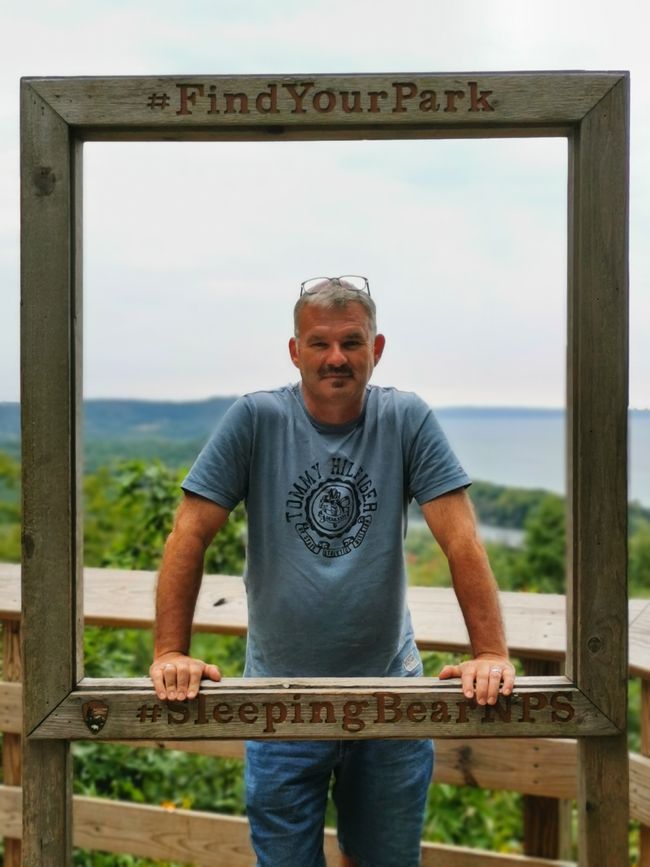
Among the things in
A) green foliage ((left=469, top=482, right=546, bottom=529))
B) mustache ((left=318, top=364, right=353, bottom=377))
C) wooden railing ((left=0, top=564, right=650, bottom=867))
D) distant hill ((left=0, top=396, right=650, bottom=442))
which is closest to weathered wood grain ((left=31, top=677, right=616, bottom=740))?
wooden railing ((left=0, top=564, right=650, bottom=867))

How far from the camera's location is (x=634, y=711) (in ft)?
18.8

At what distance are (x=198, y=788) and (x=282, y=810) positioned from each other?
188 cm

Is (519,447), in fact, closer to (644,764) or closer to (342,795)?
(644,764)

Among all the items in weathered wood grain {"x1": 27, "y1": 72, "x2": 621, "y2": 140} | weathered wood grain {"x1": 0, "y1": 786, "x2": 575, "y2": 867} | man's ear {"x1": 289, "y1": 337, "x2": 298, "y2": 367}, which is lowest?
weathered wood grain {"x1": 0, "y1": 786, "x2": 575, "y2": 867}

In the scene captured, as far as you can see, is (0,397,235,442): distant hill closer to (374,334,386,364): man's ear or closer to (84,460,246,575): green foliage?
(84,460,246,575): green foliage

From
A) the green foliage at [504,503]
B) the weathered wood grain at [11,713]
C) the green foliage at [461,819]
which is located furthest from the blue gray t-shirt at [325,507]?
the green foliage at [504,503]

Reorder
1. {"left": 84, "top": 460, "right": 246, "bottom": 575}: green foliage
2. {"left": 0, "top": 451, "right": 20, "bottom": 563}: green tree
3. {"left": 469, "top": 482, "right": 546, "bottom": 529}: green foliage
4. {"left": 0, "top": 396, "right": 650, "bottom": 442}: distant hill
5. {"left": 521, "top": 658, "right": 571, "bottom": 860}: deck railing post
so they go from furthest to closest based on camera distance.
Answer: {"left": 469, "top": 482, "right": 546, "bottom": 529}: green foliage → {"left": 0, "top": 451, "right": 20, "bottom": 563}: green tree → {"left": 0, "top": 396, "right": 650, "bottom": 442}: distant hill → {"left": 84, "top": 460, "right": 246, "bottom": 575}: green foliage → {"left": 521, "top": 658, "right": 571, "bottom": 860}: deck railing post

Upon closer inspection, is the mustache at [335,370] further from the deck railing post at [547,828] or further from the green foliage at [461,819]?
the green foliage at [461,819]

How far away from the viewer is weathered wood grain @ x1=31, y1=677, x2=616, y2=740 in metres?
1.79

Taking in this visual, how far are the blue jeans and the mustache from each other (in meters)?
0.79

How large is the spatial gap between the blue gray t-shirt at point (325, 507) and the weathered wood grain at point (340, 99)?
1.90ft

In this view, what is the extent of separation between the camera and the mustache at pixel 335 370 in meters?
1.84

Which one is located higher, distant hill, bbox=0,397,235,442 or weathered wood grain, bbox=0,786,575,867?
distant hill, bbox=0,397,235,442

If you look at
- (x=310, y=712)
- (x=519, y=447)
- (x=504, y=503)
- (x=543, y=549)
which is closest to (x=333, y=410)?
(x=310, y=712)
